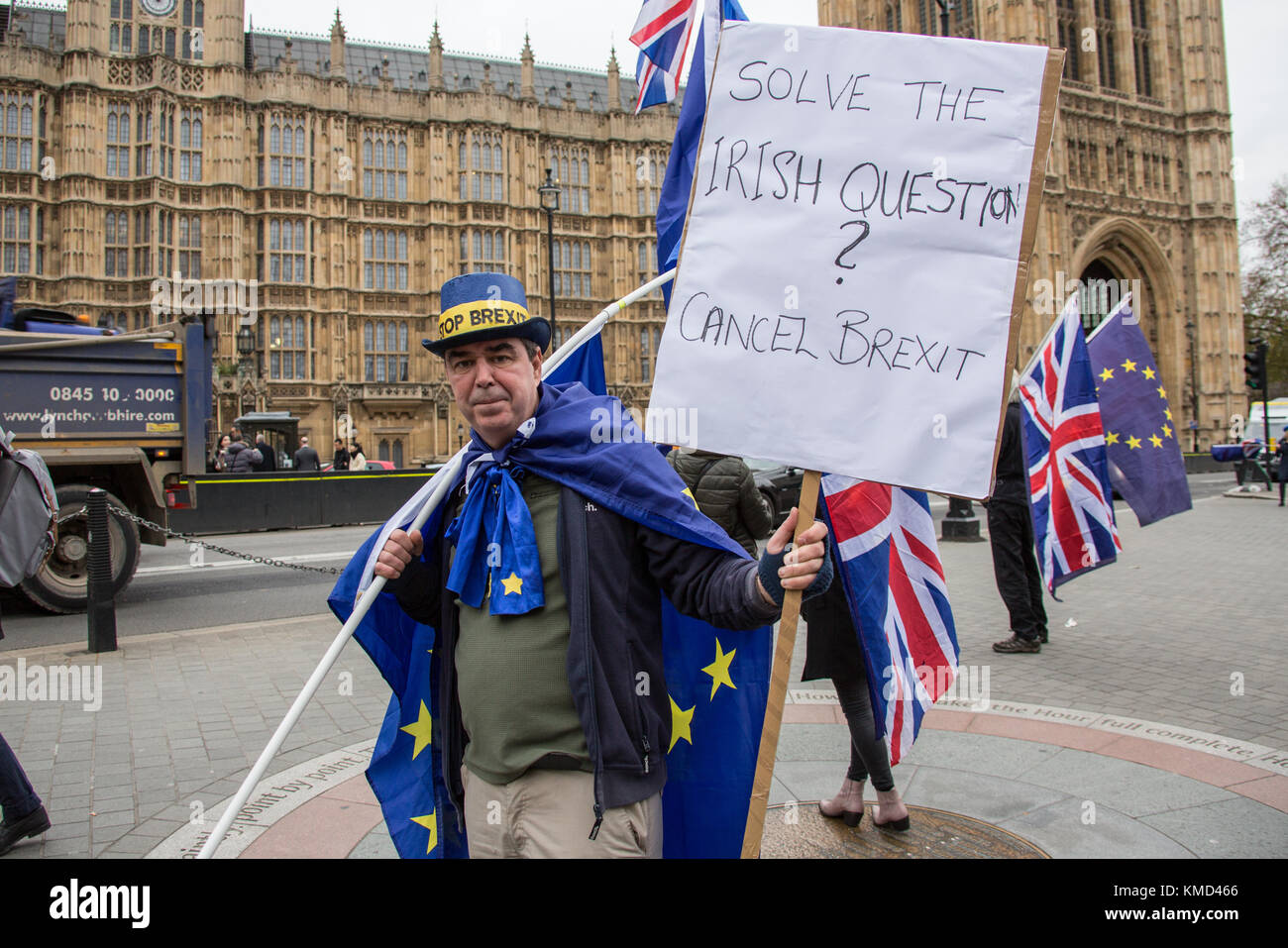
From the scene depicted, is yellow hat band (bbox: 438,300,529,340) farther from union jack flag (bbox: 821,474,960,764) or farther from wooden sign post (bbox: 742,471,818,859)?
union jack flag (bbox: 821,474,960,764)

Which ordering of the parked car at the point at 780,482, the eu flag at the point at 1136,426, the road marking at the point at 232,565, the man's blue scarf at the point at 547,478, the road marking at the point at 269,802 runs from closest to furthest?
the man's blue scarf at the point at 547,478 < the road marking at the point at 269,802 < the eu flag at the point at 1136,426 < the road marking at the point at 232,565 < the parked car at the point at 780,482

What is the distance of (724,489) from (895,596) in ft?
5.79

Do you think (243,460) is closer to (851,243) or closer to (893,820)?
(893,820)

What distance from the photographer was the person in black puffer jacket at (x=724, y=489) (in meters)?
5.14

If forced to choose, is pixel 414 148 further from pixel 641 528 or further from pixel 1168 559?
pixel 641 528

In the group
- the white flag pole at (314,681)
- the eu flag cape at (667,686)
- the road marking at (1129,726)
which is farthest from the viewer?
the road marking at (1129,726)

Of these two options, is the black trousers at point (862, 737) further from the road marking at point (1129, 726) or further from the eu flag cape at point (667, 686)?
the road marking at point (1129, 726)

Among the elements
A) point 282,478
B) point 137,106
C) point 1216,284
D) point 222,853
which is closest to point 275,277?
point 137,106

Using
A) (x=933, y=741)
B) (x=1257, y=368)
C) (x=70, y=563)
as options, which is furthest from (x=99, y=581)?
(x=1257, y=368)

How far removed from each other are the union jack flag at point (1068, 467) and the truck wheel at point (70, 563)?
844 cm

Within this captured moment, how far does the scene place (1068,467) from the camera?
21.4 feet

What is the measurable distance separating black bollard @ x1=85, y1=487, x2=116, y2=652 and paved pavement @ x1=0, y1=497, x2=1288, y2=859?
0.16m

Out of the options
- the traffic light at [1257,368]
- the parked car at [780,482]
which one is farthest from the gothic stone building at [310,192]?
the traffic light at [1257,368]

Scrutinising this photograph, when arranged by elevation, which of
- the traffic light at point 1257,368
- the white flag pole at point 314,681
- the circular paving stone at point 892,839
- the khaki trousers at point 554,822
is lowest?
the circular paving stone at point 892,839
